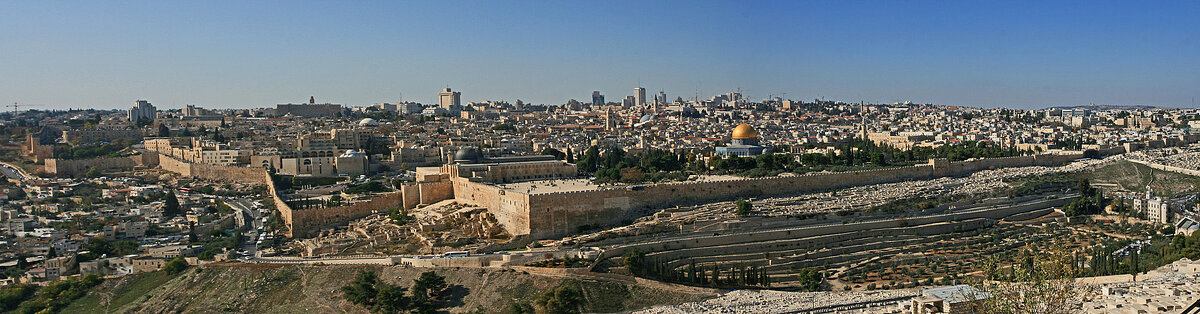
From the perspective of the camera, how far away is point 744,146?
113 ft

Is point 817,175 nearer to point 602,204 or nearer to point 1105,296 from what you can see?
point 602,204

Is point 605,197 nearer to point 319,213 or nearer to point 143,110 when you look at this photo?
point 319,213

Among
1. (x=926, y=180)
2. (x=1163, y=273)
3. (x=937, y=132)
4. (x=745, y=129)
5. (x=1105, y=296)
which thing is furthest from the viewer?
(x=937, y=132)

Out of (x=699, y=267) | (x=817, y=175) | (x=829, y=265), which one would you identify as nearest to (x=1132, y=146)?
(x=817, y=175)

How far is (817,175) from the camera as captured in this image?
78.1 ft

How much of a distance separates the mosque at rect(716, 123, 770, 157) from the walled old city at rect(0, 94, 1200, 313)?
0.12 m

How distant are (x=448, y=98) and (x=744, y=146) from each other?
55.1 metres

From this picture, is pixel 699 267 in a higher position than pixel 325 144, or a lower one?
lower

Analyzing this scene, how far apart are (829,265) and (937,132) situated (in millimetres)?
28777

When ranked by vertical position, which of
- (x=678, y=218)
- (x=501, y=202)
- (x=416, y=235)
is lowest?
(x=416, y=235)

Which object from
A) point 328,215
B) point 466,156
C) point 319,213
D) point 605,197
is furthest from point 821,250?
point 319,213

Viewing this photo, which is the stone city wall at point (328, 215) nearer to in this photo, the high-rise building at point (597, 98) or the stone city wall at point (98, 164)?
the stone city wall at point (98, 164)

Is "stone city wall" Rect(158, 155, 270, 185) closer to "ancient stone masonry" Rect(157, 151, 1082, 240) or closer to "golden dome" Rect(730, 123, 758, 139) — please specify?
"ancient stone masonry" Rect(157, 151, 1082, 240)

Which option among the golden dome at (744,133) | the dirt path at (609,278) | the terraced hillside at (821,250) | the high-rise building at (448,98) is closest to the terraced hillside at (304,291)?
the dirt path at (609,278)
